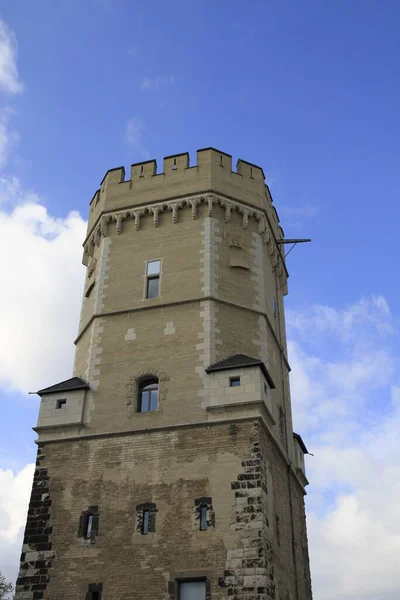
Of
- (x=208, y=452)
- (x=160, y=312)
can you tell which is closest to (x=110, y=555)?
(x=208, y=452)

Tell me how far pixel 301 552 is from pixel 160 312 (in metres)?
8.54

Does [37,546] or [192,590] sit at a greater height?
[37,546]

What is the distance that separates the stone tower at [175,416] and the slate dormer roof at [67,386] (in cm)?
6

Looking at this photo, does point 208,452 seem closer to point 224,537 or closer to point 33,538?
point 224,537

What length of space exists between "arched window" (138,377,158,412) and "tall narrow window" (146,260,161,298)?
2.90 metres

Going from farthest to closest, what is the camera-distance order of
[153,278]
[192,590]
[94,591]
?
[153,278]
[94,591]
[192,590]

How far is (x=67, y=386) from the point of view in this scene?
18.6m

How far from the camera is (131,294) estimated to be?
1992 centimetres

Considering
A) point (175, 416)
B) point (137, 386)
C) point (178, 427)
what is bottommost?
point (178, 427)

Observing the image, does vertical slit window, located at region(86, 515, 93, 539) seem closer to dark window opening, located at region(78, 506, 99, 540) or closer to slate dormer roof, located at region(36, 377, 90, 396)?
dark window opening, located at region(78, 506, 99, 540)

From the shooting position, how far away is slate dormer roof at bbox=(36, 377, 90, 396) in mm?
18328

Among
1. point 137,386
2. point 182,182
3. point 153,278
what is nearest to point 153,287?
point 153,278

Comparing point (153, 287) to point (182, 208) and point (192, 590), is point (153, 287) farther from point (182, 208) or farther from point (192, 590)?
point (192, 590)

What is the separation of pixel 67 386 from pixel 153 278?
14.0ft
